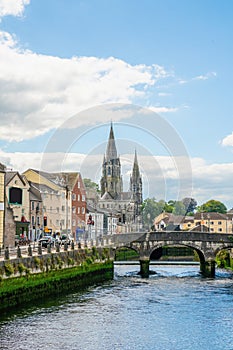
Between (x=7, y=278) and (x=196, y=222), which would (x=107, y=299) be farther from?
(x=196, y=222)

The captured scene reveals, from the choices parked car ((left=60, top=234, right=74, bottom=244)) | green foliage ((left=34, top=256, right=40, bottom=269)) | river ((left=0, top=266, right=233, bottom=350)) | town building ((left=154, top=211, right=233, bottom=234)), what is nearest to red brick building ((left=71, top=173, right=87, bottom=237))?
parked car ((left=60, top=234, right=74, bottom=244))

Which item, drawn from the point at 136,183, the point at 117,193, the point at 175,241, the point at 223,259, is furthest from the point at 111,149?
the point at 175,241

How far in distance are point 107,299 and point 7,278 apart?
31.9 feet

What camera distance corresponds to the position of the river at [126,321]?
26812 millimetres

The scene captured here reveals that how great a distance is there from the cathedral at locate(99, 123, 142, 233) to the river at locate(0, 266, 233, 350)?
77.0m

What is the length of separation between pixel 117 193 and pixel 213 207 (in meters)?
48.5

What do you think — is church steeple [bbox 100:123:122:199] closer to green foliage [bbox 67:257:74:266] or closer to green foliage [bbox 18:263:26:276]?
green foliage [bbox 67:257:74:266]

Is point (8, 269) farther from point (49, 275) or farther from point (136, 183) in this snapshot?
point (136, 183)

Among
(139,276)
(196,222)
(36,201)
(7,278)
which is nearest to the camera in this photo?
(7,278)

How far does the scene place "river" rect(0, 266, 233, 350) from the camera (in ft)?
88.0

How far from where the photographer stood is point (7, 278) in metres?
34.8

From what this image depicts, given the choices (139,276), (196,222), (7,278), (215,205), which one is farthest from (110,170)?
(7,278)

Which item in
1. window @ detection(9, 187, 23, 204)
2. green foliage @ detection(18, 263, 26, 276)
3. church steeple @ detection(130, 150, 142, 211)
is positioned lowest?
green foliage @ detection(18, 263, 26, 276)

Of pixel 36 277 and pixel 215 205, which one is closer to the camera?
pixel 36 277
